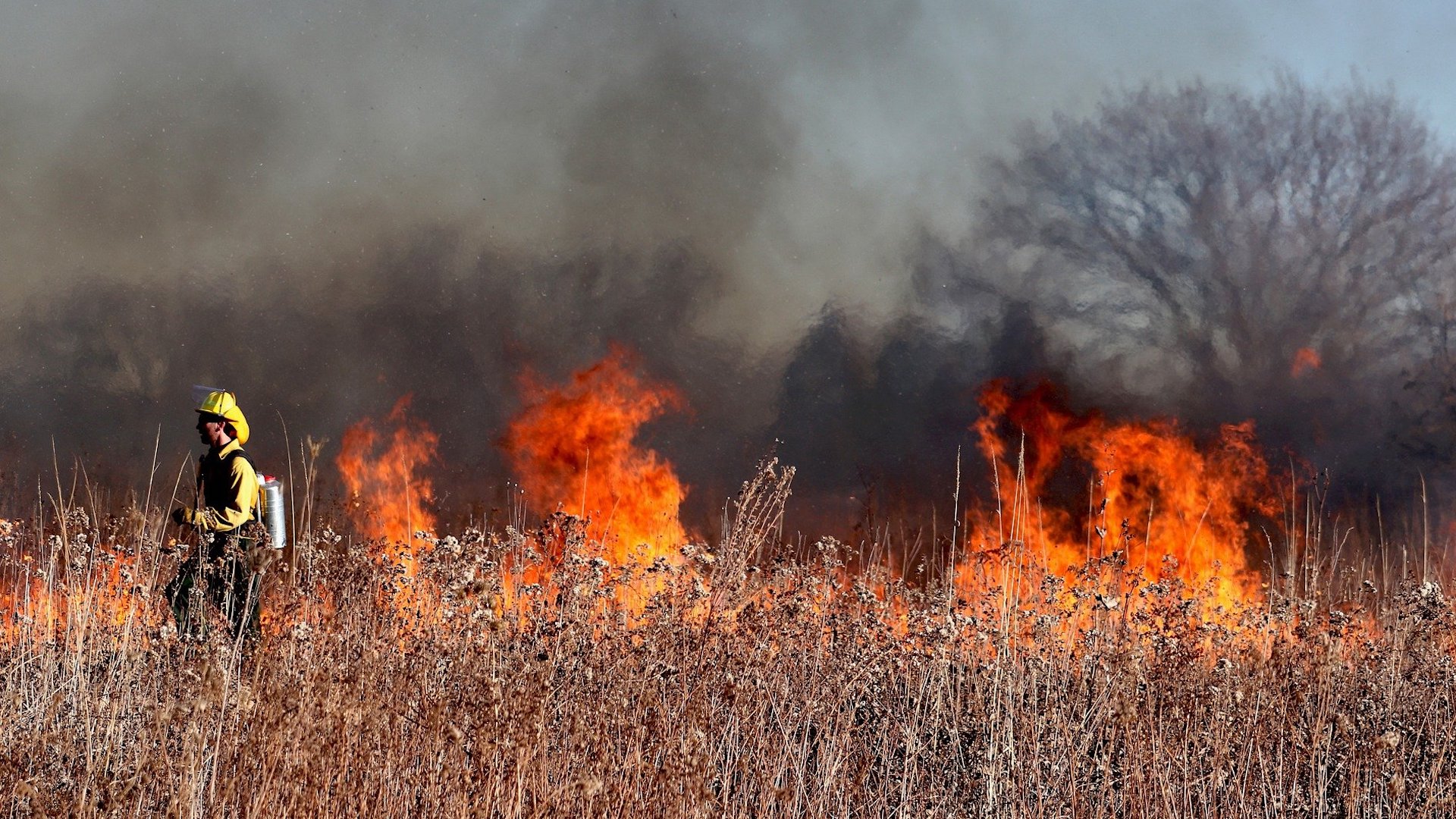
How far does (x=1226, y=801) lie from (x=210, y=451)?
590 centimetres

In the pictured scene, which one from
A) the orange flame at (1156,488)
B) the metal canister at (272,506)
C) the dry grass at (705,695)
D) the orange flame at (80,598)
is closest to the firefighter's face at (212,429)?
the metal canister at (272,506)

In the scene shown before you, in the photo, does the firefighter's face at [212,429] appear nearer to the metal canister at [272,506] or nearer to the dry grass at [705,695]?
the metal canister at [272,506]

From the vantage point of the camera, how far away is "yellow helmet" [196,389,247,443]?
6.36 meters

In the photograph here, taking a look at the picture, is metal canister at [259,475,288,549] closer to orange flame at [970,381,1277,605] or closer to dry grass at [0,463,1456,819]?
dry grass at [0,463,1456,819]

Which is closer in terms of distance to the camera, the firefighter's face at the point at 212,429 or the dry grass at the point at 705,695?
the dry grass at the point at 705,695

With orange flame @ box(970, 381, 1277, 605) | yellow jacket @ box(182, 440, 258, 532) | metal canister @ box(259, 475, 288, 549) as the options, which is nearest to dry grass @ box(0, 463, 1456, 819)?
yellow jacket @ box(182, 440, 258, 532)

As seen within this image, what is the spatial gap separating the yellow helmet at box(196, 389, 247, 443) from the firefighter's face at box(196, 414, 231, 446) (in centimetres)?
3

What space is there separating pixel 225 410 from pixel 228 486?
0.54 m

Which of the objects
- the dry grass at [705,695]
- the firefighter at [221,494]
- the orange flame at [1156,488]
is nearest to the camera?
the dry grass at [705,695]

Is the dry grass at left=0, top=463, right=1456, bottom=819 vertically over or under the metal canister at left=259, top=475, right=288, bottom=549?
under

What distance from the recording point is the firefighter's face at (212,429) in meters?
6.34

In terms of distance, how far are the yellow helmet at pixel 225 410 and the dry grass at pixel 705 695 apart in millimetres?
936

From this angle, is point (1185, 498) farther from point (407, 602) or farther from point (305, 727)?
point (305, 727)

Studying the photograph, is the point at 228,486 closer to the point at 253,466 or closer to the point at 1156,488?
the point at 253,466
